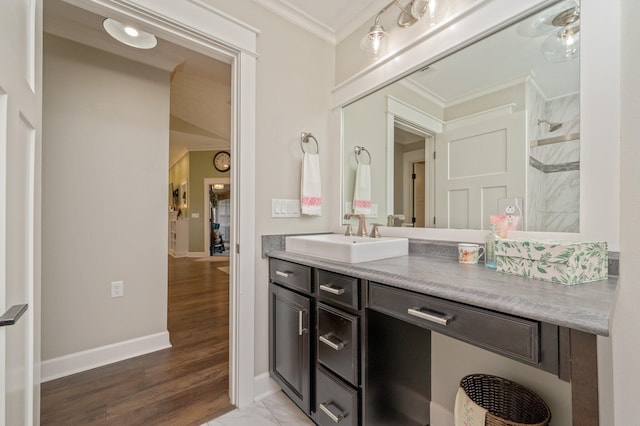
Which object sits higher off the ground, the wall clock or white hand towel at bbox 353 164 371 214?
the wall clock

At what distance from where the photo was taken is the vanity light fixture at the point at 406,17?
136 centimetres

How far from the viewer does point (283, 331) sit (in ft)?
5.10

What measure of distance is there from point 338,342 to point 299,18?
6.75ft

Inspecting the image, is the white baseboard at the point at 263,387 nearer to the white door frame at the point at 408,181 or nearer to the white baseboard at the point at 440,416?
the white baseboard at the point at 440,416

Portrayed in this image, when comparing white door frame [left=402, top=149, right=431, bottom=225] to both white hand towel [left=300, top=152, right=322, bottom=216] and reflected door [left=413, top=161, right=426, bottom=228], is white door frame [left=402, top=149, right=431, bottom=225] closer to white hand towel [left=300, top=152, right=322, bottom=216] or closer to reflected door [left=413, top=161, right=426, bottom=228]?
reflected door [left=413, top=161, right=426, bottom=228]

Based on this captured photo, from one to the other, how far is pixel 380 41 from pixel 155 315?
2.66 m

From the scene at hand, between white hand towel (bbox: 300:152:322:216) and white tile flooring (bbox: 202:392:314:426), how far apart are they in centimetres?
118

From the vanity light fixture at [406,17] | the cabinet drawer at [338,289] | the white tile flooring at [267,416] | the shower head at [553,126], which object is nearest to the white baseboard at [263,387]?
the white tile flooring at [267,416]

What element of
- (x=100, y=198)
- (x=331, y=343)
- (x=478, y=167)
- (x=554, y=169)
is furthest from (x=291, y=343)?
(x=100, y=198)

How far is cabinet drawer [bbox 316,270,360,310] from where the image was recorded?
111 centimetres

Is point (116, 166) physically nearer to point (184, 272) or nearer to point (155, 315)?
point (155, 315)

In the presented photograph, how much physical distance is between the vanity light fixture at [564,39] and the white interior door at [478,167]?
225mm

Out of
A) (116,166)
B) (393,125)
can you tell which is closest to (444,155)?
(393,125)

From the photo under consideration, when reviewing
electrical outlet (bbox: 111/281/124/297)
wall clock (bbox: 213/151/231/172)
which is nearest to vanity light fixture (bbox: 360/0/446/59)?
electrical outlet (bbox: 111/281/124/297)
